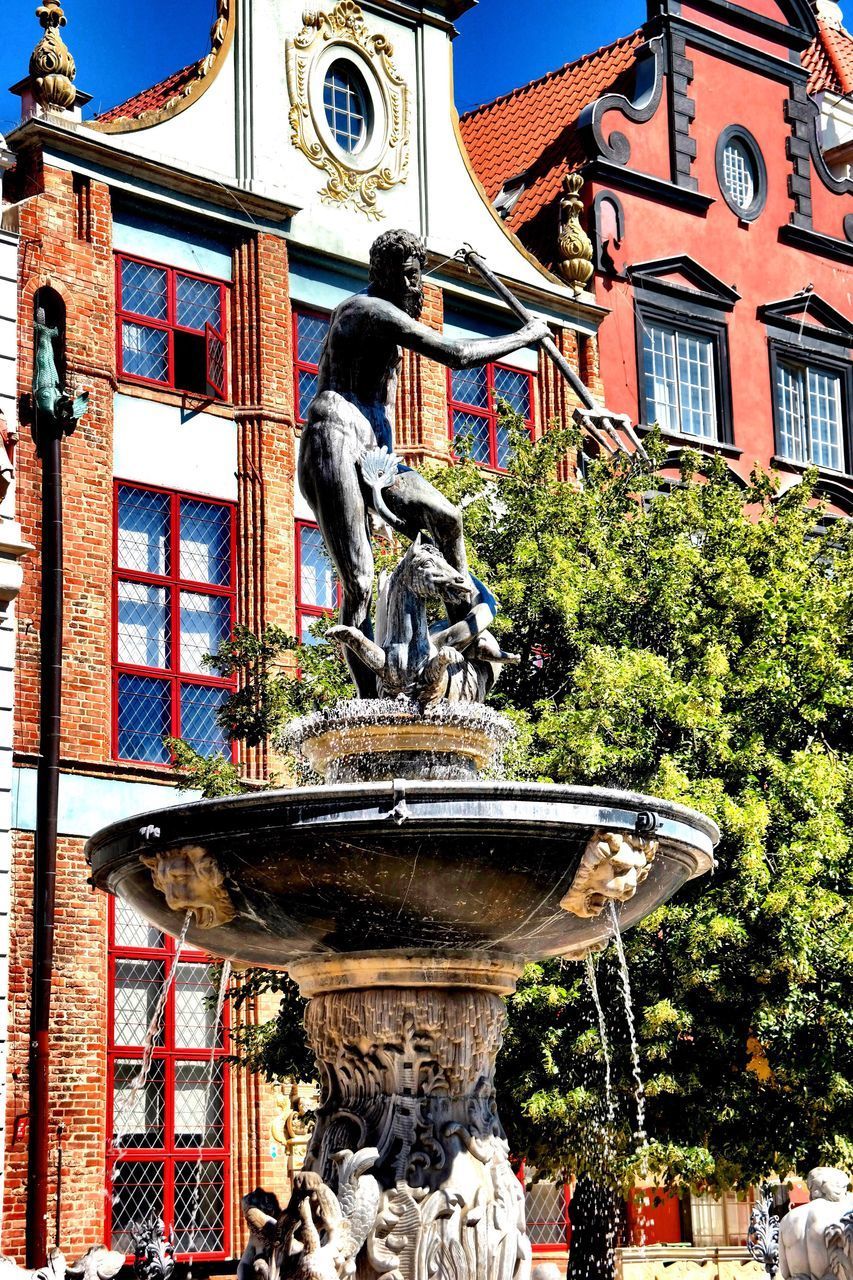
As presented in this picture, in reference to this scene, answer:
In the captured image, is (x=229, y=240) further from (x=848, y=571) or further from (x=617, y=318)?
(x=848, y=571)

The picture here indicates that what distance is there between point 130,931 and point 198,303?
7207 millimetres

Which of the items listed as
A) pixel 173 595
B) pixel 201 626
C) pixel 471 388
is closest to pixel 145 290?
pixel 173 595

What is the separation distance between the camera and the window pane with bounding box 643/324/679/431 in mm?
28906

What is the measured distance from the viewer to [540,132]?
104ft

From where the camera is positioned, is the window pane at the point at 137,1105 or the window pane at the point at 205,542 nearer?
the window pane at the point at 137,1105

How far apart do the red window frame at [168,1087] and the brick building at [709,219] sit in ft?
33.2

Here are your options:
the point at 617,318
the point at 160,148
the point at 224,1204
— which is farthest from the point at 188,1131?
the point at 617,318

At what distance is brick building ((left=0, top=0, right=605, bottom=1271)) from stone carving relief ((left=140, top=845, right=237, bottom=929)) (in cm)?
1169

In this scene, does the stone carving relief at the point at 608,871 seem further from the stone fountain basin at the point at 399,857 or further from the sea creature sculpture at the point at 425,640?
the sea creature sculpture at the point at 425,640

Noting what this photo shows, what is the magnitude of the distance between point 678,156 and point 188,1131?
15821 millimetres

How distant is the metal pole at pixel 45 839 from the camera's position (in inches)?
782

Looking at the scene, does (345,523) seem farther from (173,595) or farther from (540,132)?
(540,132)

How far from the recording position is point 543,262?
29078 mm

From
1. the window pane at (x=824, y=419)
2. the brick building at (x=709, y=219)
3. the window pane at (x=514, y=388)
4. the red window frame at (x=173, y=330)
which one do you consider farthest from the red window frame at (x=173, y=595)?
the window pane at (x=824, y=419)
